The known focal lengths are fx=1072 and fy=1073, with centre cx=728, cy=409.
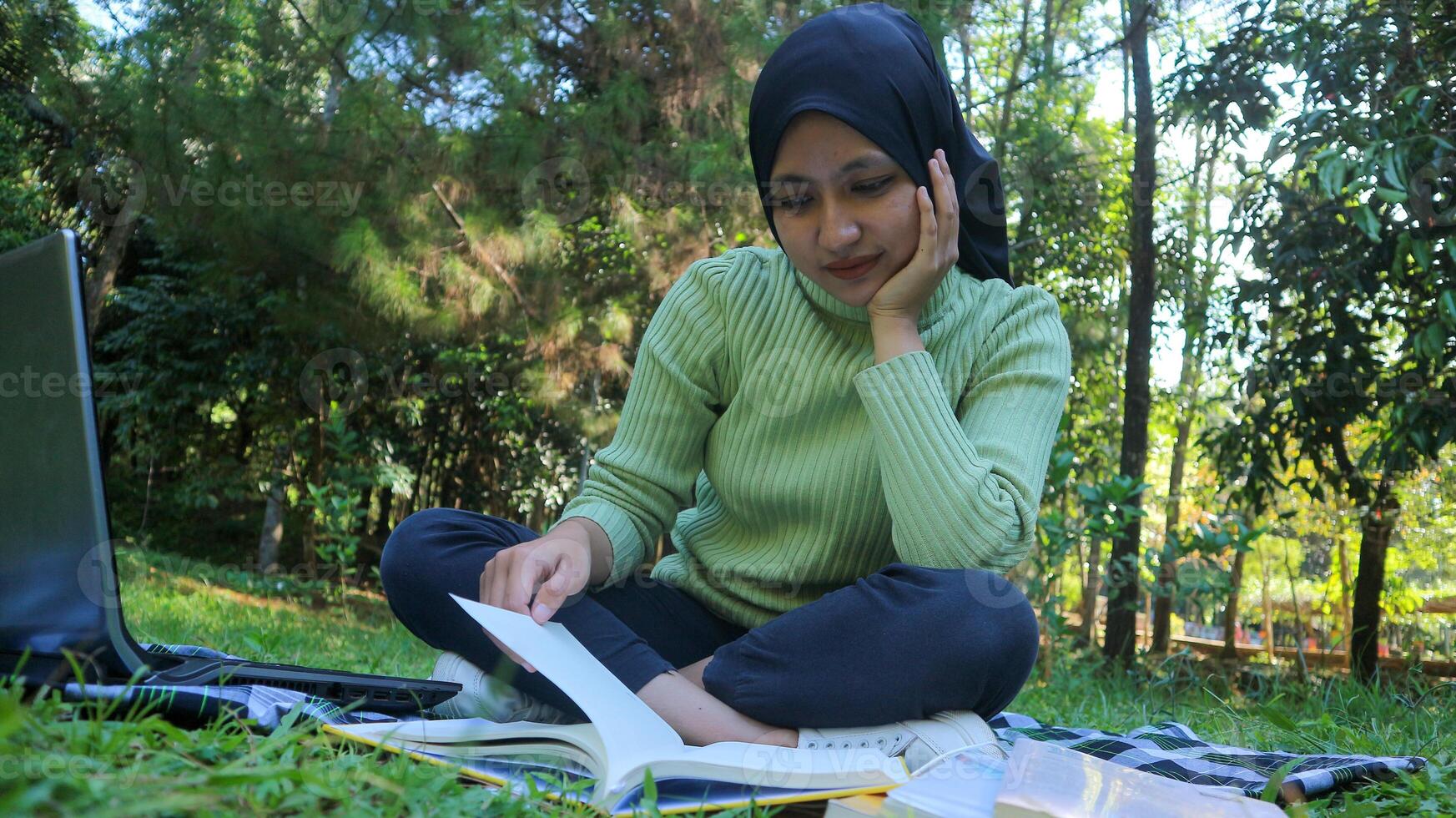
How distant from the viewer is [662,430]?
1.75 meters

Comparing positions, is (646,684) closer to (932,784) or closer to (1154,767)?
(932,784)

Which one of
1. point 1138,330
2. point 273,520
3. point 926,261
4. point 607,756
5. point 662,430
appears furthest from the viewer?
point 273,520

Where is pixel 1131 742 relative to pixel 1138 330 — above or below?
below

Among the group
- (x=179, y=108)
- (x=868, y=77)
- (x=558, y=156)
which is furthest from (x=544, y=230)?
(x=868, y=77)

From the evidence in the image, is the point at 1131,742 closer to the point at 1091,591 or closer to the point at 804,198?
the point at 804,198

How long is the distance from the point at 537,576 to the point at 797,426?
1.70 feet

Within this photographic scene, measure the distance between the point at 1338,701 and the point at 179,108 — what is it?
544 centimetres

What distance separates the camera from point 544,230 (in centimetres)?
507

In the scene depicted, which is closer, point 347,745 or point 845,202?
point 347,745

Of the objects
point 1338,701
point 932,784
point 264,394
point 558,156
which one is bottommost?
point 1338,701

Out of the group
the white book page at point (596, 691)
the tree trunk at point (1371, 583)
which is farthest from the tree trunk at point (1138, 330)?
the white book page at point (596, 691)

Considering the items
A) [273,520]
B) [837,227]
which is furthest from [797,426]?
[273,520]

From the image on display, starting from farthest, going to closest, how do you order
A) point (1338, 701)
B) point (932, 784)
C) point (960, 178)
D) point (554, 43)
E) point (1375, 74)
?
point (554, 43), point (1375, 74), point (1338, 701), point (960, 178), point (932, 784)

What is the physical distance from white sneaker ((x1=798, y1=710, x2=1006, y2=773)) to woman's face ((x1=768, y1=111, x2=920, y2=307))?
0.63 meters
